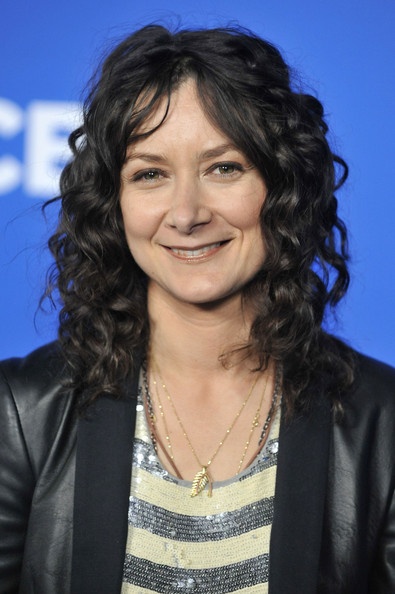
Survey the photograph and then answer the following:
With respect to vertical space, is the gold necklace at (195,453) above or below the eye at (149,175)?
below

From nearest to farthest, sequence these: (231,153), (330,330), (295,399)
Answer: (231,153) → (295,399) → (330,330)

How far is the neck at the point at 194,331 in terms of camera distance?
2.13 m

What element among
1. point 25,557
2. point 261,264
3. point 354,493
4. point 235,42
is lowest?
point 25,557

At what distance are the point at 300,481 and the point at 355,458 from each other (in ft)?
0.43

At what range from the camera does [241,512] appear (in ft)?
6.67

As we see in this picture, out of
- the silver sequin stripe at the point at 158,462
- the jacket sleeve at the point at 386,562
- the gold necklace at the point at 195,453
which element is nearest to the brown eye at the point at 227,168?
the gold necklace at the point at 195,453

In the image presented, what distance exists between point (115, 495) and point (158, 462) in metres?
0.13

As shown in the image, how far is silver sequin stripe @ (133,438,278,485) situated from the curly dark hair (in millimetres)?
104

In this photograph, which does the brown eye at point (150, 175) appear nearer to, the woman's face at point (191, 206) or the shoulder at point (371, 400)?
the woman's face at point (191, 206)

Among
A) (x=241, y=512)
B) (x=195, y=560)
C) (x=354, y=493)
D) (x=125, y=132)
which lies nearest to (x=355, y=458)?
(x=354, y=493)

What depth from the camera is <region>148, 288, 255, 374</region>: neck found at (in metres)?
2.13

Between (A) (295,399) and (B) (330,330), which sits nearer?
(A) (295,399)

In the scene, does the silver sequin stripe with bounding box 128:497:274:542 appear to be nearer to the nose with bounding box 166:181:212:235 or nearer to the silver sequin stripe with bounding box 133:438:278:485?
the silver sequin stripe with bounding box 133:438:278:485

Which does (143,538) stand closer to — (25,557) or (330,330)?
(25,557)
